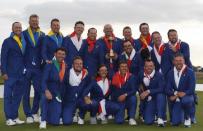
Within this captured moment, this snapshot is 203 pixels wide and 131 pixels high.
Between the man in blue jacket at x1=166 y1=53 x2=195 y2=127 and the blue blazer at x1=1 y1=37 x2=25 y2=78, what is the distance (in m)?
3.13

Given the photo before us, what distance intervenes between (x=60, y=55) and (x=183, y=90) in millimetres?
2593

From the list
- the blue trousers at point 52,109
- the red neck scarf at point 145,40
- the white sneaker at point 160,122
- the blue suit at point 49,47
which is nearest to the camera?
the white sneaker at point 160,122

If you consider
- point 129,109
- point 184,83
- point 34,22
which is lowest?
point 129,109

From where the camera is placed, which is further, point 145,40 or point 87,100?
point 145,40

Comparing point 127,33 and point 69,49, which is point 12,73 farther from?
point 127,33

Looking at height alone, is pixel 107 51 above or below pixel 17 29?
below

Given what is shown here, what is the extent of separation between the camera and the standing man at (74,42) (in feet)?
33.3

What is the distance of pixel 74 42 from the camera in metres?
10.2

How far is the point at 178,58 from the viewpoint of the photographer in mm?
9219

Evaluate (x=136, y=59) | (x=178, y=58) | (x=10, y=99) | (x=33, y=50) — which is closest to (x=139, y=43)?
(x=136, y=59)

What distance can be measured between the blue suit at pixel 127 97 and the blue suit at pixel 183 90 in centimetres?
72

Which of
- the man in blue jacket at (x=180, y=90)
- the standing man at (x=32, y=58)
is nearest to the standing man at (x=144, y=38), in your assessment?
the man in blue jacket at (x=180, y=90)

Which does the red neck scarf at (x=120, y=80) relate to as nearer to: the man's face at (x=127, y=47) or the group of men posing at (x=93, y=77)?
the group of men posing at (x=93, y=77)

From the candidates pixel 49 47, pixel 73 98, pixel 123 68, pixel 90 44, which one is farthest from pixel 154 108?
pixel 49 47
